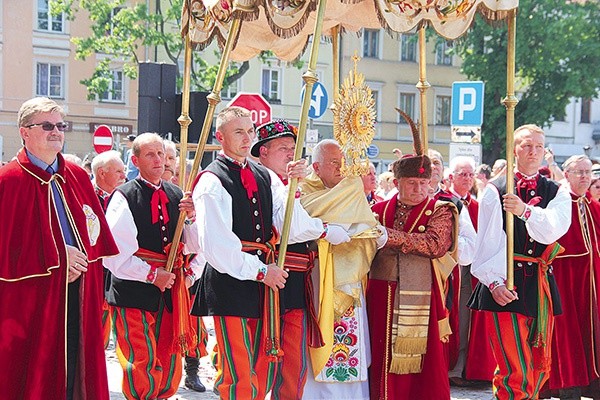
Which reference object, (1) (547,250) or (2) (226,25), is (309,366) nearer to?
(1) (547,250)

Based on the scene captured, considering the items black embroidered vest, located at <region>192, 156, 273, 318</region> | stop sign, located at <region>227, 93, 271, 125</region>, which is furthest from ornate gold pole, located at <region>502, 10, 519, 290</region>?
stop sign, located at <region>227, 93, 271, 125</region>

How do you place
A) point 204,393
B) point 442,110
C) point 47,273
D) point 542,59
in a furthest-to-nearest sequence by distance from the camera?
point 442,110 → point 542,59 → point 204,393 → point 47,273

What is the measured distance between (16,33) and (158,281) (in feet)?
98.0

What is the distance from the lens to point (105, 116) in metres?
35.1

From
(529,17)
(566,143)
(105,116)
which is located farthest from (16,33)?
(566,143)

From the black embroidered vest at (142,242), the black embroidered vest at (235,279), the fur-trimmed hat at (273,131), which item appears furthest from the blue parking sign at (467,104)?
the black embroidered vest at (235,279)

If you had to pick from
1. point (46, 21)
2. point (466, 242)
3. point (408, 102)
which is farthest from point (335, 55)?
point (408, 102)

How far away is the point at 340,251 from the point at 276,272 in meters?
0.87

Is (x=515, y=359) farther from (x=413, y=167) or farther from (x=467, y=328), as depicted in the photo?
(x=467, y=328)

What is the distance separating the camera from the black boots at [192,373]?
7660 millimetres

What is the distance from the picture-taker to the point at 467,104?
1192 cm

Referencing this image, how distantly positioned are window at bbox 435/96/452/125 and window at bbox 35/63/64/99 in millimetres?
14410

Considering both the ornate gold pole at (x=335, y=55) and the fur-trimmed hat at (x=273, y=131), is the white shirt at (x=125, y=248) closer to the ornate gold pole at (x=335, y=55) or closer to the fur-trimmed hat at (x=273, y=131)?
the fur-trimmed hat at (x=273, y=131)

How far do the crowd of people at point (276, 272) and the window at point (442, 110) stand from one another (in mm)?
30210
